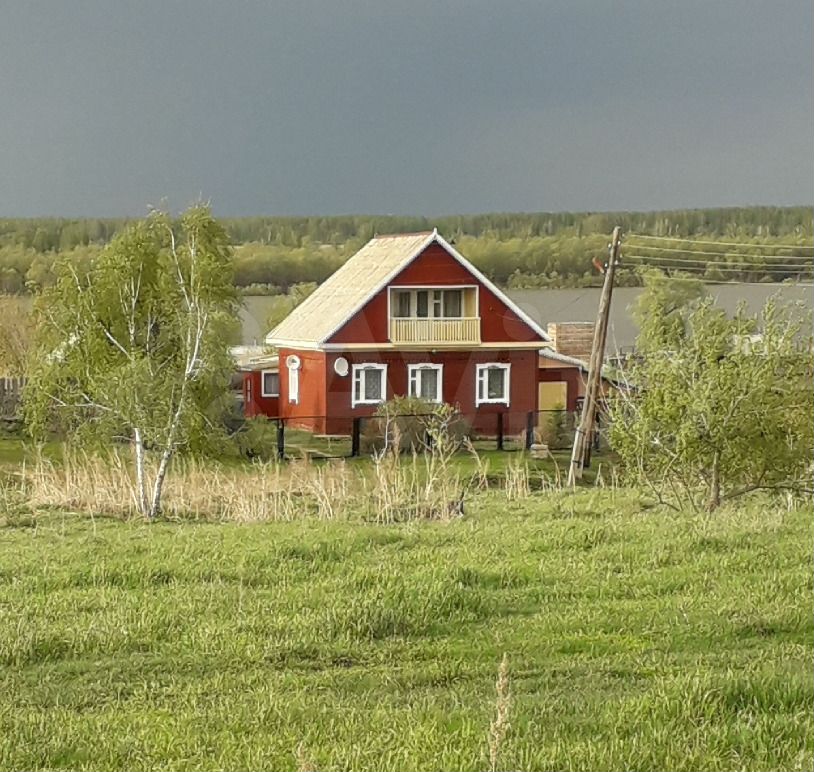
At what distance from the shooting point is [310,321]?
3456 centimetres

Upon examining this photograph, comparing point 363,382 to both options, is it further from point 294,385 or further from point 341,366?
point 294,385

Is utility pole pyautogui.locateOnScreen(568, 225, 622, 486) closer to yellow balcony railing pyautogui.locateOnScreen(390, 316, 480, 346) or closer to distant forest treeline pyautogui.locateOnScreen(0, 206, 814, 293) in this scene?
yellow balcony railing pyautogui.locateOnScreen(390, 316, 480, 346)

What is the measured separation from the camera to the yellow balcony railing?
109ft

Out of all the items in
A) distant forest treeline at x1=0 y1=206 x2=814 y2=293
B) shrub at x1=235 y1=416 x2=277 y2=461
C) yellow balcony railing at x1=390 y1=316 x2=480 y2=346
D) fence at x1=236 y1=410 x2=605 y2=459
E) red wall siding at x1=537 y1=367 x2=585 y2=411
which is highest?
distant forest treeline at x1=0 y1=206 x2=814 y2=293

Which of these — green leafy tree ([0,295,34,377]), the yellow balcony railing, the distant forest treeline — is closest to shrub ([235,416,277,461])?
the yellow balcony railing

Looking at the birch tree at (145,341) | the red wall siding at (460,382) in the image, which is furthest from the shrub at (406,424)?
the birch tree at (145,341)

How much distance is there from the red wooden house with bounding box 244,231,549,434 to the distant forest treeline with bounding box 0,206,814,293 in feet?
65.9

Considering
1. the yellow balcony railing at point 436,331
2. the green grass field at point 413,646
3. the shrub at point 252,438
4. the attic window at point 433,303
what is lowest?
the shrub at point 252,438

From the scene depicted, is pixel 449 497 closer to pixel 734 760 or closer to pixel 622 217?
pixel 734 760

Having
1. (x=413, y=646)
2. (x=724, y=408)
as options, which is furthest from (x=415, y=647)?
(x=724, y=408)

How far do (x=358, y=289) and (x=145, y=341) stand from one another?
16641 mm

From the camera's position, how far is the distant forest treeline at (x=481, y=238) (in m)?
61.0

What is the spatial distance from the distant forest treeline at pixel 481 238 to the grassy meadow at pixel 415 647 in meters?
42.7

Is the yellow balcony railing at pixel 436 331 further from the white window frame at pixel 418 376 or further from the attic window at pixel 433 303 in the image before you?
the white window frame at pixel 418 376
